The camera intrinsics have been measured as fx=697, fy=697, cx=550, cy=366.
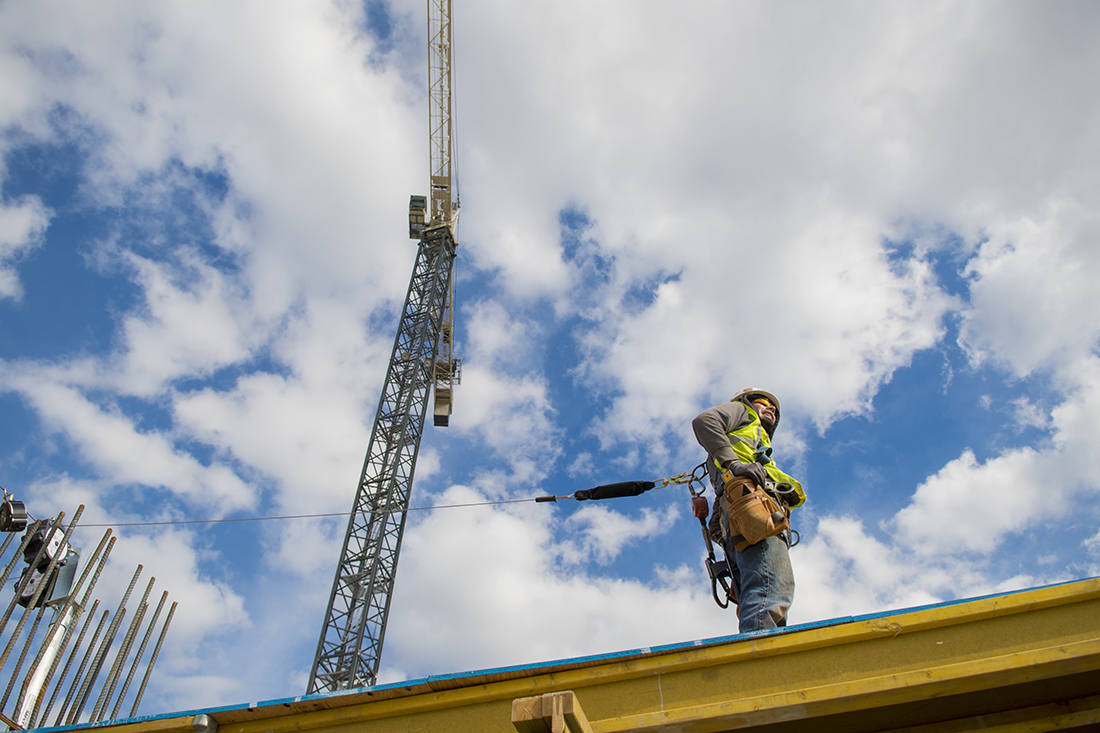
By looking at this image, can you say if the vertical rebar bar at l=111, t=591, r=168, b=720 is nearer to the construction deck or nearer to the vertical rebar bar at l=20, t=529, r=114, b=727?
the vertical rebar bar at l=20, t=529, r=114, b=727

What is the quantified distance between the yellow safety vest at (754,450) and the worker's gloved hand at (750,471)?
0.14m

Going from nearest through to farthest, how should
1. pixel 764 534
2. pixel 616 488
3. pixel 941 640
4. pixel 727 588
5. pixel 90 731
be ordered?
pixel 941 640 < pixel 90 731 < pixel 764 534 < pixel 727 588 < pixel 616 488

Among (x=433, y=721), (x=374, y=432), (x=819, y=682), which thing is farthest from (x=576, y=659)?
(x=374, y=432)

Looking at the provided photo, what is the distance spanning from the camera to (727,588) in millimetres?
4742

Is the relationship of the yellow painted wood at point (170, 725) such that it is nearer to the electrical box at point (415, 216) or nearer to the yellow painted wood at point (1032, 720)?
the yellow painted wood at point (1032, 720)

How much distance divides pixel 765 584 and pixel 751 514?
38 centimetres

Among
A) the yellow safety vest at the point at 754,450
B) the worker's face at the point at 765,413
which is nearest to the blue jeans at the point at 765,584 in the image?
the yellow safety vest at the point at 754,450

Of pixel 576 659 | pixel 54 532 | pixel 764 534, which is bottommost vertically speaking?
pixel 576 659

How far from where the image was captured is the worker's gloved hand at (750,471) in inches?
162

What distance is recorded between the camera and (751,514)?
3.90 meters

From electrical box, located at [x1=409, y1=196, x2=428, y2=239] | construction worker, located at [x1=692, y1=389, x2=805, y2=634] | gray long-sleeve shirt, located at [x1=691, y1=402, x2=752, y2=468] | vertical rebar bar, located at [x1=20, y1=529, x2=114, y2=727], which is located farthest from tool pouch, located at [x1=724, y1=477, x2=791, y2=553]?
electrical box, located at [x1=409, y1=196, x2=428, y2=239]

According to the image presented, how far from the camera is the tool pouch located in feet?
12.7

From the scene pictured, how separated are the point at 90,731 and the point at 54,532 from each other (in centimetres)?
477

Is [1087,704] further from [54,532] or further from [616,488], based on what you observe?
[54,532]
